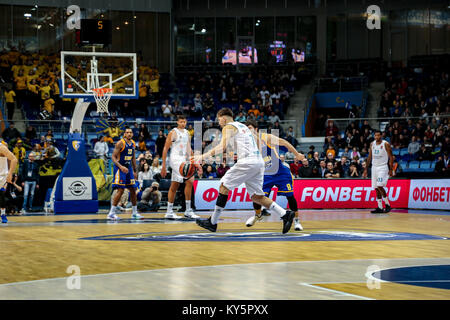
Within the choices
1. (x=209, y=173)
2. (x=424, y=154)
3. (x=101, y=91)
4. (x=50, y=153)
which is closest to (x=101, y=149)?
(x=50, y=153)

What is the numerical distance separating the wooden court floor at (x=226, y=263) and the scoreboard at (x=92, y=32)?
7.85 meters

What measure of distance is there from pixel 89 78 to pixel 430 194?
11.5 meters

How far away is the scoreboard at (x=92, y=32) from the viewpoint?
17844 mm

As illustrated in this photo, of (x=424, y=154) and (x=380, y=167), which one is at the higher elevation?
(x=424, y=154)

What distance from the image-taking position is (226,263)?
6.89 m

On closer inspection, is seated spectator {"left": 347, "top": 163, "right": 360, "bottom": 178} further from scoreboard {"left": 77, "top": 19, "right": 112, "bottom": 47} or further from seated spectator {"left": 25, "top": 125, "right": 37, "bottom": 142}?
seated spectator {"left": 25, "top": 125, "right": 37, "bottom": 142}

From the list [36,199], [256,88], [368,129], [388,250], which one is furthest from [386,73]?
[388,250]

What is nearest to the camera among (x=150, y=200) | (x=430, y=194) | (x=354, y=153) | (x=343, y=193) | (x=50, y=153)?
(x=150, y=200)

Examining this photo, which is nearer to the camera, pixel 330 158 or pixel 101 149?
pixel 330 158

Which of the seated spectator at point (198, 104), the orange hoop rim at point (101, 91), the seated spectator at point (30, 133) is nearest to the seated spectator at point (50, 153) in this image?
the orange hoop rim at point (101, 91)

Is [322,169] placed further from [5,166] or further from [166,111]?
[5,166]

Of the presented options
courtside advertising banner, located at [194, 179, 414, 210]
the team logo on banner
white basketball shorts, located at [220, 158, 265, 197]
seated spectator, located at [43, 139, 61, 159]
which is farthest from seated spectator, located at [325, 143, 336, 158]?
white basketball shorts, located at [220, 158, 265, 197]
